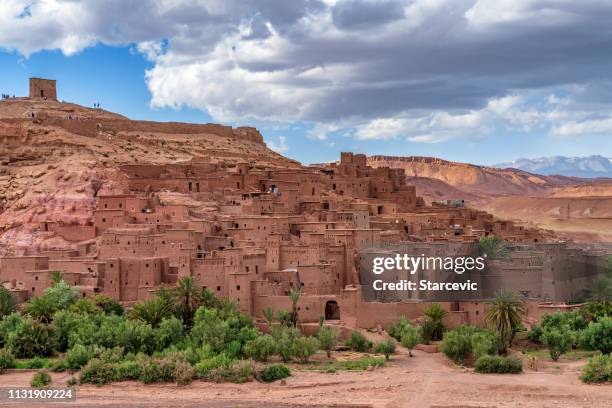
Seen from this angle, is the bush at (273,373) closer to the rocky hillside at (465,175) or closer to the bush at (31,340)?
the bush at (31,340)

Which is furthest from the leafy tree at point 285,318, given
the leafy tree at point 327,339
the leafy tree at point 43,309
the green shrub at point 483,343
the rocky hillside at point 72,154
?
the rocky hillside at point 72,154

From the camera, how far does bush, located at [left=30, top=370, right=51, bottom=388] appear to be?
81.4 ft

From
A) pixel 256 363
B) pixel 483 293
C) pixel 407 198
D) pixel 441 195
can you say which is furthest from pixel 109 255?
pixel 441 195

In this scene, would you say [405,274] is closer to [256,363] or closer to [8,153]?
[256,363]

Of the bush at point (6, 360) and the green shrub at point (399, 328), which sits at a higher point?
the green shrub at point (399, 328)

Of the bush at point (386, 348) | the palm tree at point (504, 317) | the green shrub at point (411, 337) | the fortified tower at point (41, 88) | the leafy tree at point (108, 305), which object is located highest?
the fortified tower at point (41, 88)

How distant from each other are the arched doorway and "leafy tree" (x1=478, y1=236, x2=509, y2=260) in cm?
657

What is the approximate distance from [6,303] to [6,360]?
3.38m

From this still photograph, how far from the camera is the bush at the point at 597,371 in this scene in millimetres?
24344

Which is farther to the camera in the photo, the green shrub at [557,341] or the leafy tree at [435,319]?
the leafy tree at [435,319]

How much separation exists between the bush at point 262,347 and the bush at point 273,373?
43.1 inches

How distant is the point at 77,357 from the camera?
26.4m

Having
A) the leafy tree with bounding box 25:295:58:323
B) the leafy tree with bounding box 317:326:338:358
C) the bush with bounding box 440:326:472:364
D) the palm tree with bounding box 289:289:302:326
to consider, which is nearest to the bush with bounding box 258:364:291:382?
the leafy tree with bounding box 317:326:338:358

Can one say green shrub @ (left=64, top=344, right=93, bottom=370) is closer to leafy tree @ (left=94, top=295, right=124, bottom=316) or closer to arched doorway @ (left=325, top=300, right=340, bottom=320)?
leafy tree @ (left=94, top=295, right=124, bottom=316)
